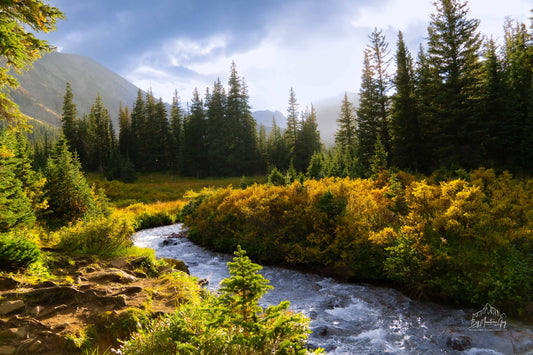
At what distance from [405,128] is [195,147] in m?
41.4

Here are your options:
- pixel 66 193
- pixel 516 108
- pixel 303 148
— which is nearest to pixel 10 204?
pixel 66 193

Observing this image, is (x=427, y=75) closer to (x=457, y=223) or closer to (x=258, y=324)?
(x=457, y=223)

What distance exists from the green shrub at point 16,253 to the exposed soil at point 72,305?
1.96ft

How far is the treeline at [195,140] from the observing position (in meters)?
54.4

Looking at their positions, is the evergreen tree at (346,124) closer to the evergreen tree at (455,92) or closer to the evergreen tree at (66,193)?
the evergreen tree at (455,92)

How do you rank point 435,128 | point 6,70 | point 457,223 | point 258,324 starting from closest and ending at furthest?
point 258,324
point 6,70
point 457,223
point 435,128

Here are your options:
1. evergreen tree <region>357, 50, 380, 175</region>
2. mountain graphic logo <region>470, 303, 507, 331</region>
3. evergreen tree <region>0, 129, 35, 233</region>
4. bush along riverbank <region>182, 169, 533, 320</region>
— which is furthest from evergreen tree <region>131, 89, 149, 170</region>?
mountain graphic logo <region>470, 303, 507, 331</region>

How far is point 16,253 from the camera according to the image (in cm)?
553

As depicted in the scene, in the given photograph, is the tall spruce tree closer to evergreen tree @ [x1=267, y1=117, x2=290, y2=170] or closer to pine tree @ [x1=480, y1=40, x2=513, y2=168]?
evergreen tree @ [x1=267, y1=117, x2=290, y2=170]

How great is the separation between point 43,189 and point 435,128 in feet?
92.4

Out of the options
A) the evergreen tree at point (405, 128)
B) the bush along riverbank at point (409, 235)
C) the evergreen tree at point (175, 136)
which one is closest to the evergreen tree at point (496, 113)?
the evergreen tree at point (405, 128)

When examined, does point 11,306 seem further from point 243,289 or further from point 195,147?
point 195,147

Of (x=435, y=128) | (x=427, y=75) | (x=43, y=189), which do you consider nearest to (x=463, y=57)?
(x=427, y=75)

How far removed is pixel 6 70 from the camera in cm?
686
